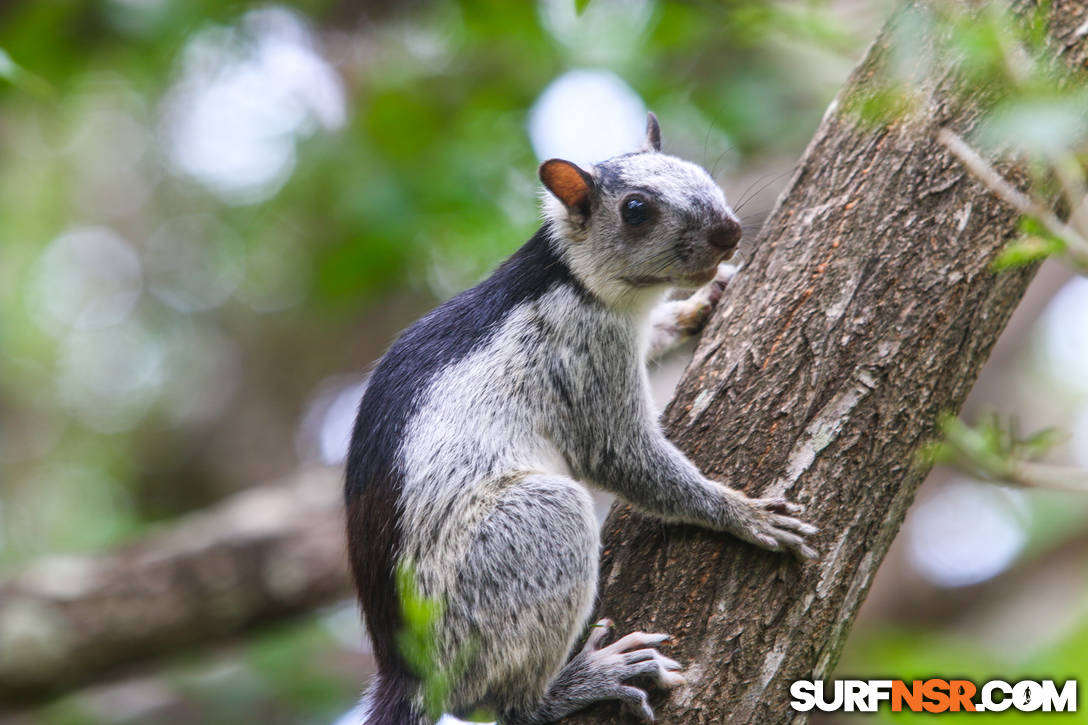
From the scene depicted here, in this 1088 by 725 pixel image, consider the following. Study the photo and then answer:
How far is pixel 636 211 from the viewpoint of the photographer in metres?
4.46

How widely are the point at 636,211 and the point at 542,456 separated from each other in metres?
1.17

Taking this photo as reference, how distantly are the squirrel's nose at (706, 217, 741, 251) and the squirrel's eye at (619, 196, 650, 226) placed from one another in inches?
12.2

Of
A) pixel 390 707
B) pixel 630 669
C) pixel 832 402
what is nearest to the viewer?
pixel 630 669

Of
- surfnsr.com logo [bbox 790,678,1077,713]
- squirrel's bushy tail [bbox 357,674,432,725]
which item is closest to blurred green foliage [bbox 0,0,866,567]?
surfnsr.com logo [bbox 790,678,1077,713]

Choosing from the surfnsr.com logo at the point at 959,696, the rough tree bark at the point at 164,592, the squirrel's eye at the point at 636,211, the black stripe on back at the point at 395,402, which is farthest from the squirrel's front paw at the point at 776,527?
the rough tree bark at the point at 164,592

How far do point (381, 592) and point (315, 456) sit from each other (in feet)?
26.6

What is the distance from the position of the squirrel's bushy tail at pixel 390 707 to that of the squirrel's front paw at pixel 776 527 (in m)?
1.36

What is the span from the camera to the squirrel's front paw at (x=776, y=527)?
3480 mm

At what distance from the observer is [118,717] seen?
8109 millimetres

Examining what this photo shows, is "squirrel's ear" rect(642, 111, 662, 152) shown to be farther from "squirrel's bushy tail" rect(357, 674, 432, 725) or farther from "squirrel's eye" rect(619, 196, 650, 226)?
"squirrel's bushy tail" rect(357, 674, 432, 725)

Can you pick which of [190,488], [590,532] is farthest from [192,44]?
[190,488]

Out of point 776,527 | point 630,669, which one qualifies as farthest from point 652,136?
point 630,669

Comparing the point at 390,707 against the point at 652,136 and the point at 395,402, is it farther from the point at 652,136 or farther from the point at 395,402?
the point at 652,136

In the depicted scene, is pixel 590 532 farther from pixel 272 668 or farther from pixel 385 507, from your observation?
pixel 272 668
